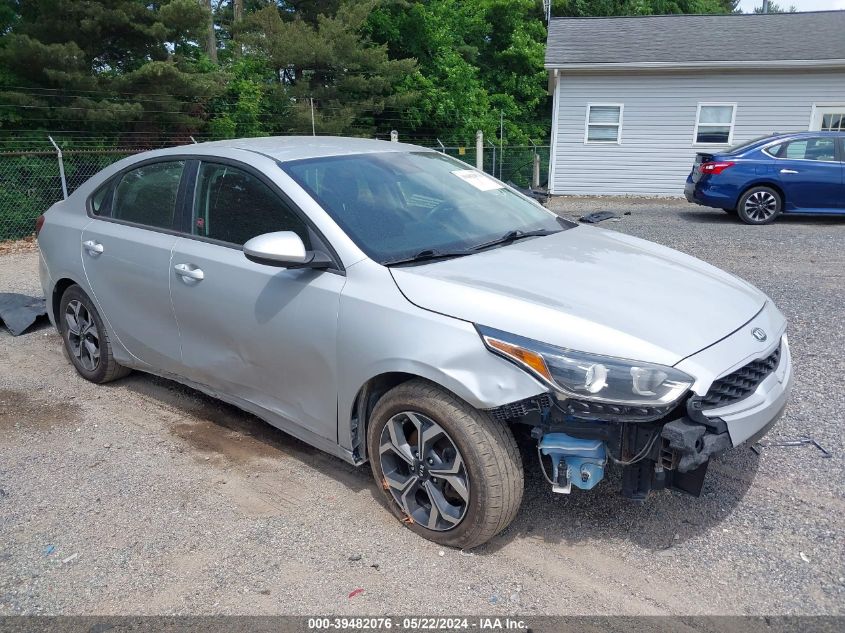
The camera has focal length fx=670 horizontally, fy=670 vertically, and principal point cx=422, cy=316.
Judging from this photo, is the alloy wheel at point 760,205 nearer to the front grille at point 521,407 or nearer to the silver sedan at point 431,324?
the silver sedan at point 431,324

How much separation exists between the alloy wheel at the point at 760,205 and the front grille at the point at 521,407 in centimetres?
1064

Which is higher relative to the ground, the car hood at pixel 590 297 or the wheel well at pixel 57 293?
the car hood at pixel 590 297

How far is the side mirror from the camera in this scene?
120 inches

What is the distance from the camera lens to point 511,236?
11.8ft

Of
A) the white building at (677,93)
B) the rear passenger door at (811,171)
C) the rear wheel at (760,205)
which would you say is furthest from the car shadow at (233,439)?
the white building at (677,93)

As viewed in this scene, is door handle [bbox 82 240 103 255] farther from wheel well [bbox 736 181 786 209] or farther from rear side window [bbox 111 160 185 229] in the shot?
wheel well [bbox 736 181 786 209]

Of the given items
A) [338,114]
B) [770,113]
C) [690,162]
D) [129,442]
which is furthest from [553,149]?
[129,442]

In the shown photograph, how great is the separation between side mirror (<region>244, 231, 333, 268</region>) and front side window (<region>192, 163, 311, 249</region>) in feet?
0.55

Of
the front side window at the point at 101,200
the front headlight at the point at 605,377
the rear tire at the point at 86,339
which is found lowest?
the rear tire at the point at 86,339

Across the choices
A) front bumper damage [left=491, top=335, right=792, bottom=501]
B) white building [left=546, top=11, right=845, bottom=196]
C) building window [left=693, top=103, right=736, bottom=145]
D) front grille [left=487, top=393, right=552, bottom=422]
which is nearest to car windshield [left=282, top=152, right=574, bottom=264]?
front grille [left=487, top=393, right=552, bottom=422]

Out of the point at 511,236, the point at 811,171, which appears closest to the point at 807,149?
the point at 811,171

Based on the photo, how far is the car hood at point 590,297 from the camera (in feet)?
8.50

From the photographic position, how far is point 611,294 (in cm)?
290

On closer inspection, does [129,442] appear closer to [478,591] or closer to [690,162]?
[478,591]
